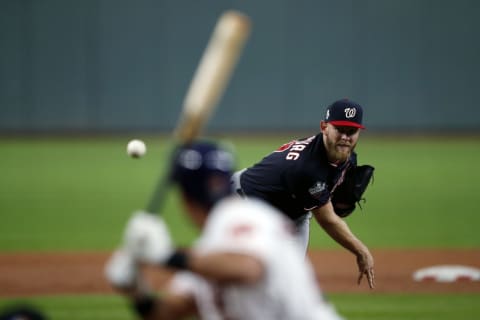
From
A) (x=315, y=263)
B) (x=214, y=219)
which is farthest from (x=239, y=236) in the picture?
(x=315, y=263)

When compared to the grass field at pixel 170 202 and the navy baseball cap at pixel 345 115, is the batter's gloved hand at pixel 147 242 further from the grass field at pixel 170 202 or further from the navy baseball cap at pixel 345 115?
the grass field at pixel 170 202

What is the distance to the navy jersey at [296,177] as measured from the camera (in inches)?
254

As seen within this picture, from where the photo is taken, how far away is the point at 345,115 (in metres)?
6.48

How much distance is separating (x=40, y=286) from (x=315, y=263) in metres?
3.49

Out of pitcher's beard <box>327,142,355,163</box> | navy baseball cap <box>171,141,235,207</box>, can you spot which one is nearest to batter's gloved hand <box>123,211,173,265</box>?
navy baseball cap <box>171,141,235,207</box>

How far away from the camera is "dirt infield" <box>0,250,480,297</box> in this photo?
349 inches

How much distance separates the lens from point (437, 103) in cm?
2809

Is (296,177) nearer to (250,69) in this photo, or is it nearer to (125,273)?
(125,273)

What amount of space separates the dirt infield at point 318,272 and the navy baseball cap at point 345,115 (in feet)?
9.19

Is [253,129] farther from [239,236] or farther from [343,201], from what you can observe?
[239,236]

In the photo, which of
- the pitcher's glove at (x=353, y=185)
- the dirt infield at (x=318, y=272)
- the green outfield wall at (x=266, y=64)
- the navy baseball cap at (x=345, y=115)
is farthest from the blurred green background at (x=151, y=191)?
the navy baseball cap at (x=345, y=115)

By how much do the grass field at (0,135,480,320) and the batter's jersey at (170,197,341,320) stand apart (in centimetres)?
402

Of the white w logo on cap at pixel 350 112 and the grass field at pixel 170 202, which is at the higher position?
the white w logo on cap at pixel 350 112

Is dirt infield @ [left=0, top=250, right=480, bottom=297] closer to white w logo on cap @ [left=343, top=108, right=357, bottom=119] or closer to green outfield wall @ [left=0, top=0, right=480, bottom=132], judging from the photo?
white w logo on cap @ [left=343, top=108, right=357, bottom=119]
